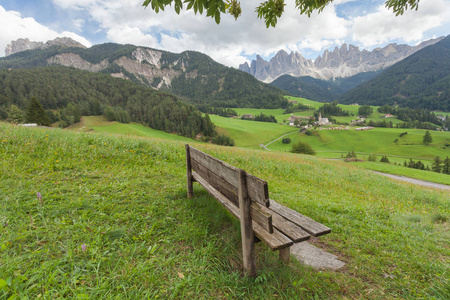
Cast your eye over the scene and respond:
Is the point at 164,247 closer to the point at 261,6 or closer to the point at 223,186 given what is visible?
the point at 223,186

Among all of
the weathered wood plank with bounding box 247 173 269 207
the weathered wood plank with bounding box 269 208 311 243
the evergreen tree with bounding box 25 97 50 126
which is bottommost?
the weathered wood plank with bounding box 269 208 311 243

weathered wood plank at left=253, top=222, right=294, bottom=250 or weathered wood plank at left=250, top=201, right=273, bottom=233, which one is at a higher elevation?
weathered wood plank at left=250, top=201, right=273, bottom=233

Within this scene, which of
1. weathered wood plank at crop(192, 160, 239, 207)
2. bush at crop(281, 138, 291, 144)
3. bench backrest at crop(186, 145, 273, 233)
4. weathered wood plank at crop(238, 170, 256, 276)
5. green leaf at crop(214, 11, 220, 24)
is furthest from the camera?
bush at crop(281, 138, 291, 144)

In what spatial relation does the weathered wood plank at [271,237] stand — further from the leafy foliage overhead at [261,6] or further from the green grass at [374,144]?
the green grass at [374,144]

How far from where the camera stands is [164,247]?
329cm

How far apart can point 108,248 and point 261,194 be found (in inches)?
104

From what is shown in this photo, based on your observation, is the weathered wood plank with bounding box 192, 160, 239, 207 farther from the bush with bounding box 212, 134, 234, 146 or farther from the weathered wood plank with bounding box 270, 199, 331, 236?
the bush with bounding box 212, 134, 234, 146

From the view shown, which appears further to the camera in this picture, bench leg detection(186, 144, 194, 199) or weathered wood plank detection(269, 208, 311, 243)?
bench leg detection(186, 144, 194, 199)

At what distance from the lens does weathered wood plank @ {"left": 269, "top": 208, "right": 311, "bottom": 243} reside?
2.69 meters

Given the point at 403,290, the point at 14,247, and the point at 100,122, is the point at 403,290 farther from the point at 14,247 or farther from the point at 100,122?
the point at 100,122

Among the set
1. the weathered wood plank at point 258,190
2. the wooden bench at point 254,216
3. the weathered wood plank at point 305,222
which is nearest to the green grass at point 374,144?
the weathered wood plank at point 305,222

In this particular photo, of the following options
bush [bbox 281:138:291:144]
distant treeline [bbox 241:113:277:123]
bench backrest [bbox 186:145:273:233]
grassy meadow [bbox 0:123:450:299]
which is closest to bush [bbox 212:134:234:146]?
bush [bbox 281:138:291:144]

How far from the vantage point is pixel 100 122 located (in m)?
89.8

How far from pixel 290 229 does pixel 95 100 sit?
126946 mm
